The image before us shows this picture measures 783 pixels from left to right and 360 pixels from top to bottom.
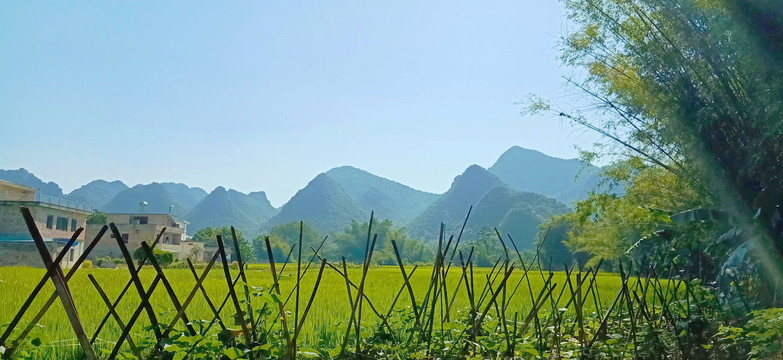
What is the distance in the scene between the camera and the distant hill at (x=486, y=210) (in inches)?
3610

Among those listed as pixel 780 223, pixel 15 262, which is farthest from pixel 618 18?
pixel 15 262

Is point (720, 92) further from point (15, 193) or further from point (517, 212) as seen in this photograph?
point (517, 212)

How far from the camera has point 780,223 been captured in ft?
14.3

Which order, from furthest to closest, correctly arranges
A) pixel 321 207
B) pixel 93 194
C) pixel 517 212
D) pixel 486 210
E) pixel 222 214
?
pixel 93 194 < pixel 222 214 < pixel 321 207 < pixel 486 210 < pixel 517 212

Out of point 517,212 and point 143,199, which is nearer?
point 517,212

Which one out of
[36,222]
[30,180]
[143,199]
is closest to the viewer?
[36,222]

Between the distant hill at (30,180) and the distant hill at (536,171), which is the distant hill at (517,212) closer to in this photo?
the distant hill at (536,171)

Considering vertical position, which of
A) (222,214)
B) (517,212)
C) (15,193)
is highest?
(517,212)

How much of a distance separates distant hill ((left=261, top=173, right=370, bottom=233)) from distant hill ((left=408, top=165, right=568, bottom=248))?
19.1 metres

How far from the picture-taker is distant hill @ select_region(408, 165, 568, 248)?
9169cm

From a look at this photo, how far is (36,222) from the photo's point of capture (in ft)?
86.9

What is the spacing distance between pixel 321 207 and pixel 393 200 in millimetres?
42612

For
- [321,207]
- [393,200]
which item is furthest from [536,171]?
[321,207]

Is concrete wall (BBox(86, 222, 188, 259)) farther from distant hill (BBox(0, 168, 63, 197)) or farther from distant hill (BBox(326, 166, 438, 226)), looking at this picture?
distant hill (BBox(0, 168, 63, 197))
